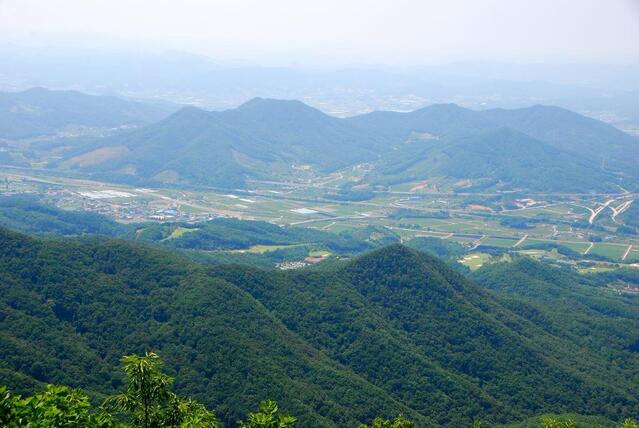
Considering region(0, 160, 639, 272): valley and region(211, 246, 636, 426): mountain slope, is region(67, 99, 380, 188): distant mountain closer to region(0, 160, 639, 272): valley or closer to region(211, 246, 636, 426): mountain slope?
region(0, 160, 639, 272): valley

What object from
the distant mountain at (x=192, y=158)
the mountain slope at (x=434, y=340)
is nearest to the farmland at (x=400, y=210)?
the distant mountain at (x=192, y=158)

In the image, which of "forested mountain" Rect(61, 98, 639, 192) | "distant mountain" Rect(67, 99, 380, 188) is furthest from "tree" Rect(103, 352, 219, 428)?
"distant mountain" Rect(67, 99, 380, 188)

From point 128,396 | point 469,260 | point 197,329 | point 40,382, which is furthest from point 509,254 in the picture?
point 128,396

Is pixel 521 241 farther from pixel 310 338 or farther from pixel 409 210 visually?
pixel 310 338

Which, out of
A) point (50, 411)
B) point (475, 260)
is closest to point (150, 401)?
point (50, 411)

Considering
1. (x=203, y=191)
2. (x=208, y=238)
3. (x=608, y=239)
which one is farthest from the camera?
(x=203, y=191)

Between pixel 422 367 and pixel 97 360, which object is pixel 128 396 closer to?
pixel 97 360
